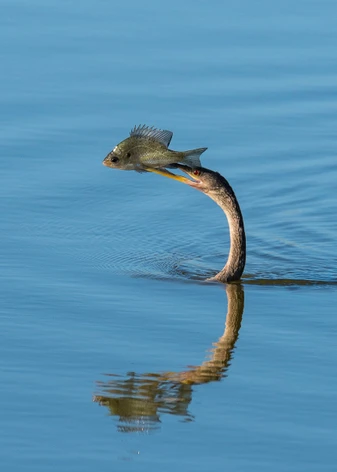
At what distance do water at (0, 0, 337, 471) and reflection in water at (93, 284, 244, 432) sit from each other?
17 millimetres

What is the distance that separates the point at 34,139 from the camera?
1398cm

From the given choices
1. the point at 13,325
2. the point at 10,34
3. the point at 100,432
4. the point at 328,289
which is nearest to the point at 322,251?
the point at 328,289

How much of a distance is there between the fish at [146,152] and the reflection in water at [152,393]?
1768 millimetres

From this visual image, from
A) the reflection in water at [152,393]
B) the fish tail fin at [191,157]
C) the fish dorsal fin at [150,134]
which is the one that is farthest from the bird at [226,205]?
the reflection in water at [152,393]

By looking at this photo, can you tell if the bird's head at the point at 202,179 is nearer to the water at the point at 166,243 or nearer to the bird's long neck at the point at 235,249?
the bird's long neck at the point at 235,249

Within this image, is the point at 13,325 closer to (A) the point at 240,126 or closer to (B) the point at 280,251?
(B) the point at 280,251

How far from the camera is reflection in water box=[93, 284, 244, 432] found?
25.4 feet

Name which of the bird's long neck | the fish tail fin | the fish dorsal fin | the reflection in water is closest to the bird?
the bird's long neck

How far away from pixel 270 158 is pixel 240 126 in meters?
0.81

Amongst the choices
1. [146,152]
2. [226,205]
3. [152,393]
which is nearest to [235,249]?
[226,205]

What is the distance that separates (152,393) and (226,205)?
281 centimetres

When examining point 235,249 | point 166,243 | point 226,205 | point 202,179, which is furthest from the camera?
point 166,243

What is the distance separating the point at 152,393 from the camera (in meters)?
8.12

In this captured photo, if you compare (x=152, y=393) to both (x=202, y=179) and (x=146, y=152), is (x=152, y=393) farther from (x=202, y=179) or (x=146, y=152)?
(x=202, y=179)
